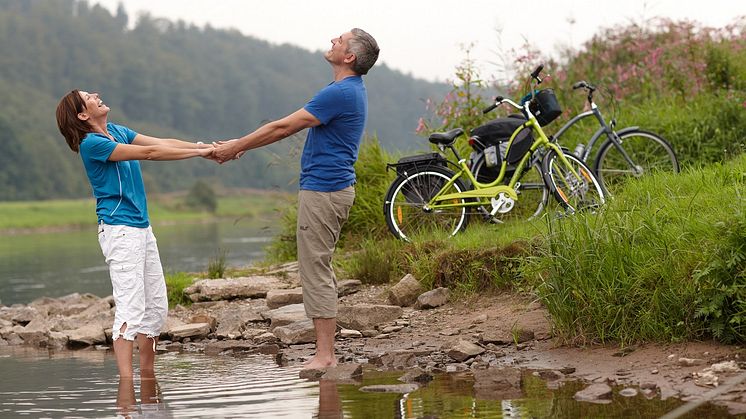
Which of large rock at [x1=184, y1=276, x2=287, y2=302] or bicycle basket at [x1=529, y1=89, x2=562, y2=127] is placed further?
large rock at [x1=184, y1=276, x2=287, y2=302]

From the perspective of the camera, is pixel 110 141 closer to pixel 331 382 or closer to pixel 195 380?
pixel 195 380

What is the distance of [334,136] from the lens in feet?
22.9

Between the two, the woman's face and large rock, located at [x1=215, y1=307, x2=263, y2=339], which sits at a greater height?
the woman's face

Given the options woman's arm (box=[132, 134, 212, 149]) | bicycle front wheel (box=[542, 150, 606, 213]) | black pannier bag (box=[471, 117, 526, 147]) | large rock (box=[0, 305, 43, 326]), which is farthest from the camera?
large rock (box=[0, 305, 43, 326])

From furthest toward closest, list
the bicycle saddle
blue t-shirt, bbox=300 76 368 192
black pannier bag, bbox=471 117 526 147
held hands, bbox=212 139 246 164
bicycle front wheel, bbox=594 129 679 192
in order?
bicycle front wheel, bbox=594 129 679 192, black pannier bag, bbox=471 117 526 147, the bicycle saddle, held hands, bbox=212 139 246 164, blue t-shirt, bbox=300 76 368 192

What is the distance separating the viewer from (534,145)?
1027 centimetres

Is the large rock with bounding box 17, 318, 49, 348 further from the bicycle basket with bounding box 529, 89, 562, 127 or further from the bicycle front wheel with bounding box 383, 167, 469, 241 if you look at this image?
the bicycle basket with bounding box 529, 89, 562, 127

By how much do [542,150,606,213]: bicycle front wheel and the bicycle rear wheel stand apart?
0.52 feet

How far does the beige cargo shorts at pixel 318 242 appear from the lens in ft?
23.0

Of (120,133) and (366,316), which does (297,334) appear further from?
(120,133)

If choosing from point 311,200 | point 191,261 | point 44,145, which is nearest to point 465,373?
point 311,200

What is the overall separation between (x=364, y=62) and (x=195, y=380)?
2347mm

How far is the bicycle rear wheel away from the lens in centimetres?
1040

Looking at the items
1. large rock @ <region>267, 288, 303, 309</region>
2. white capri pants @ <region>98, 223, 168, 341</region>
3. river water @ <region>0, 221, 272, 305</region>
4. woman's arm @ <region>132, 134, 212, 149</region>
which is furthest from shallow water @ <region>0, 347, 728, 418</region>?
river water @ <region>0, 221, 272, 305</region>
